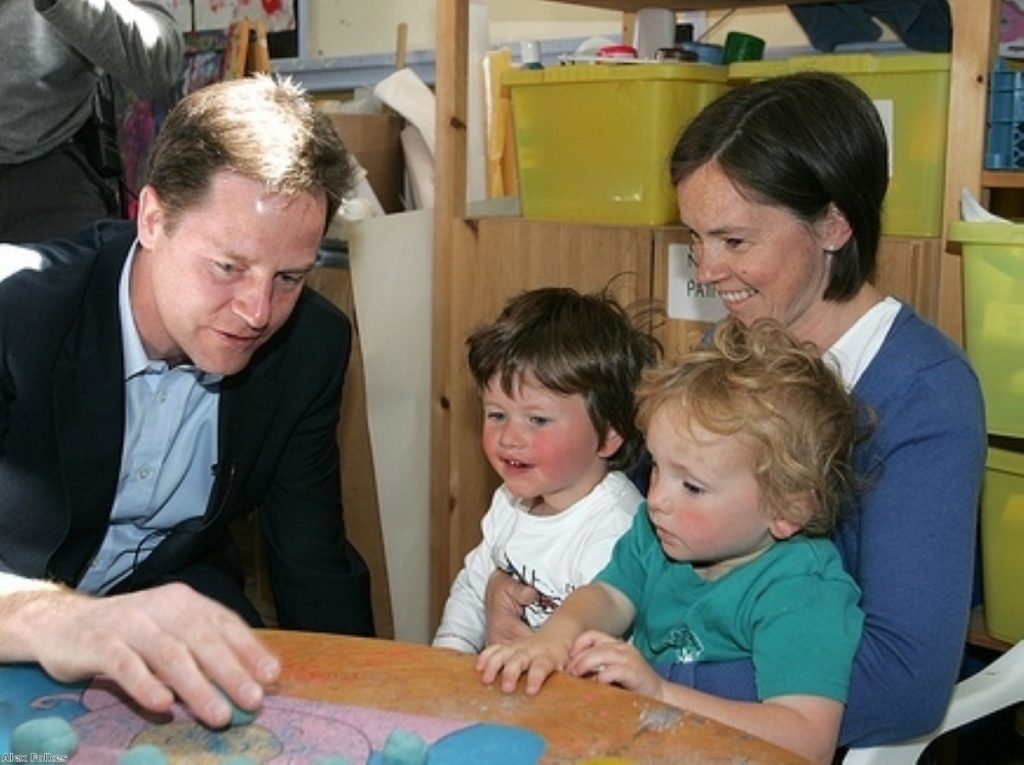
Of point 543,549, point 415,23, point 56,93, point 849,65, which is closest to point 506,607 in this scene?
point 543,549

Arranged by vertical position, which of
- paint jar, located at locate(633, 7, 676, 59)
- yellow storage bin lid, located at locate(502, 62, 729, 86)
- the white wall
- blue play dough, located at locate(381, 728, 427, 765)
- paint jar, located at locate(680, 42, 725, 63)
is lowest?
blue play dough, located at locate(381, 728, 427, 765)

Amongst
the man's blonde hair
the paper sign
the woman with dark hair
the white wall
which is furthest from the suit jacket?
the white wall

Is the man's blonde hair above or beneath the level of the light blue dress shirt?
above

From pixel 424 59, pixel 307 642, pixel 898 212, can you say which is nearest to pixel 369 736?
pixel 307 642

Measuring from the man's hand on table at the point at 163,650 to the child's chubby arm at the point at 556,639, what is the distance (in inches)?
7.6

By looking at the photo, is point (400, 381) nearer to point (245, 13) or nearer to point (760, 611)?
point (760, 611)

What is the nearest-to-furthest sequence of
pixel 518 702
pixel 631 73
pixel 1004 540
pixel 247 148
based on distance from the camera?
pixel 518 702, pixel 247 148, pixel 1004 540, pixel 631 73

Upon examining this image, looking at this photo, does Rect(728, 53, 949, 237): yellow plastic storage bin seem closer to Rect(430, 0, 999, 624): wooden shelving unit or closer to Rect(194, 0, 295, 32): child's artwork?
Rect(430, 0, 999, 624): wooden shelving unit

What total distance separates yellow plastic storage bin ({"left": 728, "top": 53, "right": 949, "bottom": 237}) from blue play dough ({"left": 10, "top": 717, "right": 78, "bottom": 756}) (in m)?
1.31

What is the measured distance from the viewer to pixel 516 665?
1241 millimetres

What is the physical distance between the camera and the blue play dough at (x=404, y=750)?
1.06 meters

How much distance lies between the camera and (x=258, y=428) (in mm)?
1888

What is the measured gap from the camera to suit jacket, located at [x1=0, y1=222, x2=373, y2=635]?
67.9 inches

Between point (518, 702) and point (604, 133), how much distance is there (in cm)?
121
